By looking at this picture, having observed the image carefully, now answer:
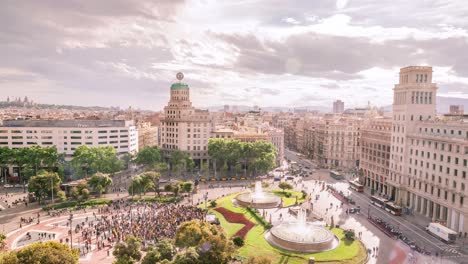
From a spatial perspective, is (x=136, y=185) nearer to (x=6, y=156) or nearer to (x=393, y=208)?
(x=6, y=156)

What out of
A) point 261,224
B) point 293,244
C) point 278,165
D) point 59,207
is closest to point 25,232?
point 59,207

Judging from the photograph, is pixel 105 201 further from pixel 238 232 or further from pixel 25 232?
pixel 238 232

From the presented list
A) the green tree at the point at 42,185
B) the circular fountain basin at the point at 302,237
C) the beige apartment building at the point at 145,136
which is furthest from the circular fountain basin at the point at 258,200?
the beige apartment building at the point at 145,136

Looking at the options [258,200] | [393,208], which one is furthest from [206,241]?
[393,208]

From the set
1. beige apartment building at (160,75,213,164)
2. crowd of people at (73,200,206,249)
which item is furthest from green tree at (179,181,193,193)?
beige apartment building at (160,75,213,164)

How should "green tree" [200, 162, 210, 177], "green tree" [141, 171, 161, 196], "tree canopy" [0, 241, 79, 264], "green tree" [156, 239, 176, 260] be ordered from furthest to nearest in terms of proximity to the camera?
"green tree" [200, 162, 210, 177]
"green tree" [141, 171, 161, 196]
"green tree" [156, 239, 176, 260]
"tree canopy" [0, 241, 79, 264]

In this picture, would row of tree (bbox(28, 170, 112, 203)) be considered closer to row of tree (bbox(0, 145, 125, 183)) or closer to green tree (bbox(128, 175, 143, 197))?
green tree (bbox(128, 175, 143, 197))
